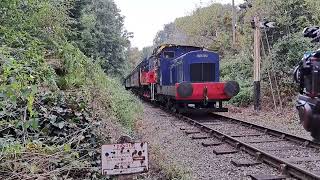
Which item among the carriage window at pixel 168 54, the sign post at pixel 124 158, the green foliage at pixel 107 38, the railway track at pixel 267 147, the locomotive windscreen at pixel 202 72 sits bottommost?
the railway track at pixel 267 147

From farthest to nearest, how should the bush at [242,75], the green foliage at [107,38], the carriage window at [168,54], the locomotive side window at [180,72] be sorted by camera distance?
the green foliage at [107,38] < the bush at [242,75] < the carriage window at [168,54] < the locomotive side window at [180,72]

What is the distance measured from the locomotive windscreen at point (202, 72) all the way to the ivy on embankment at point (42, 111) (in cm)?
586

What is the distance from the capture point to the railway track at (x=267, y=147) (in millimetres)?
6042

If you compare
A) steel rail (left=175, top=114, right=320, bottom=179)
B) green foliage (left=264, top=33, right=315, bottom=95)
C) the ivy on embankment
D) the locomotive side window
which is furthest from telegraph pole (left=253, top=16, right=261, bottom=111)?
the ivy on embankment

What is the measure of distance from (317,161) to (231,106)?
39.8 feet

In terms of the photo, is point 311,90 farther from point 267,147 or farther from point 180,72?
point 180,72

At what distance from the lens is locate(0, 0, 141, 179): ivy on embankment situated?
A: 12.1 ft

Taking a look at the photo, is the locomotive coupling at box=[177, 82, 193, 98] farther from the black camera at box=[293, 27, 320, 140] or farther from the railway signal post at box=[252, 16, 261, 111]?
the black camera at box=[293, 27, 320, 140]

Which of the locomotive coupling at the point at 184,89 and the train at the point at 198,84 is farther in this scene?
the train at the point at 198,84

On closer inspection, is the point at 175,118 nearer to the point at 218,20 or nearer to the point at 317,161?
the point at 317,161

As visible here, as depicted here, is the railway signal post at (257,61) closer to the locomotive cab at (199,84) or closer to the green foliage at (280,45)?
the green foliage at (280,45)

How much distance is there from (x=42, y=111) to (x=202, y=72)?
Answer: 9846 millimetres

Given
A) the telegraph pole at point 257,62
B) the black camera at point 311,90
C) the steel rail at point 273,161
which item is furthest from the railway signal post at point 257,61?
the black camera at point 311,90

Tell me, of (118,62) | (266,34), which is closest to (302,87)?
(266,34)
